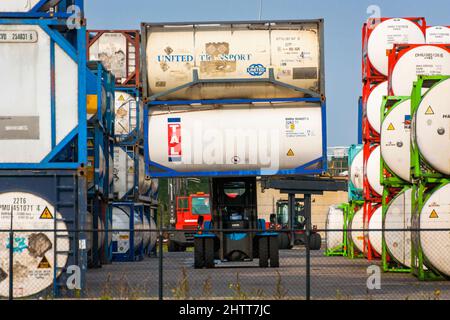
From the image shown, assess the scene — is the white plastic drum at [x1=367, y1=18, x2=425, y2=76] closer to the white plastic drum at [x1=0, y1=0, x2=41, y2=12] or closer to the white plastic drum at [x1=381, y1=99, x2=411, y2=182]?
the white plastic drum at [x1=381, y1=99, x2=411, y2=182]

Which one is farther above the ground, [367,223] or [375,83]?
[375,83]

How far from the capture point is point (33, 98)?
2034 centimetres

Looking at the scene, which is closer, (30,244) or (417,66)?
(30,244)

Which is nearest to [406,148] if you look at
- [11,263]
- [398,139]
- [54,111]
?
[398,139]

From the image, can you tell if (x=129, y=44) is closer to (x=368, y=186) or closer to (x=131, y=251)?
(x=131, y=251)

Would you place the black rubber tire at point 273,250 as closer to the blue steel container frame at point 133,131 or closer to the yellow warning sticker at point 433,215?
the yellow warning sticker at point 433,215

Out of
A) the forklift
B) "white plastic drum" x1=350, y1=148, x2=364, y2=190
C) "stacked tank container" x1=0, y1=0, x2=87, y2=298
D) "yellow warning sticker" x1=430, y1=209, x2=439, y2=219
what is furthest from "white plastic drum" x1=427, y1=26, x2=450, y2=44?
"stacked tank container" x1=0, y1=0, x2=87, y2=298

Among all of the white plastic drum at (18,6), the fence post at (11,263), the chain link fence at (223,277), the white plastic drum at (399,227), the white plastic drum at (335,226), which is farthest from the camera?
the white plastic drum at (335,226)

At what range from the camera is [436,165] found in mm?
23203

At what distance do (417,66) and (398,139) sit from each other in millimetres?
3239

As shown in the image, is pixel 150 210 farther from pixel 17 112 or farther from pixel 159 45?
pixel 17 112

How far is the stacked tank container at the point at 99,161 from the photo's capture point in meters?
30.9

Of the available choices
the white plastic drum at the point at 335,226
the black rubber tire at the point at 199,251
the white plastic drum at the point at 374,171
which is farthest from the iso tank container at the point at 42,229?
the white plastic drum at the point at 335,226

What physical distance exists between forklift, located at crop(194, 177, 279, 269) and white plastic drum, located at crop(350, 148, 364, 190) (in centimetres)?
1073
